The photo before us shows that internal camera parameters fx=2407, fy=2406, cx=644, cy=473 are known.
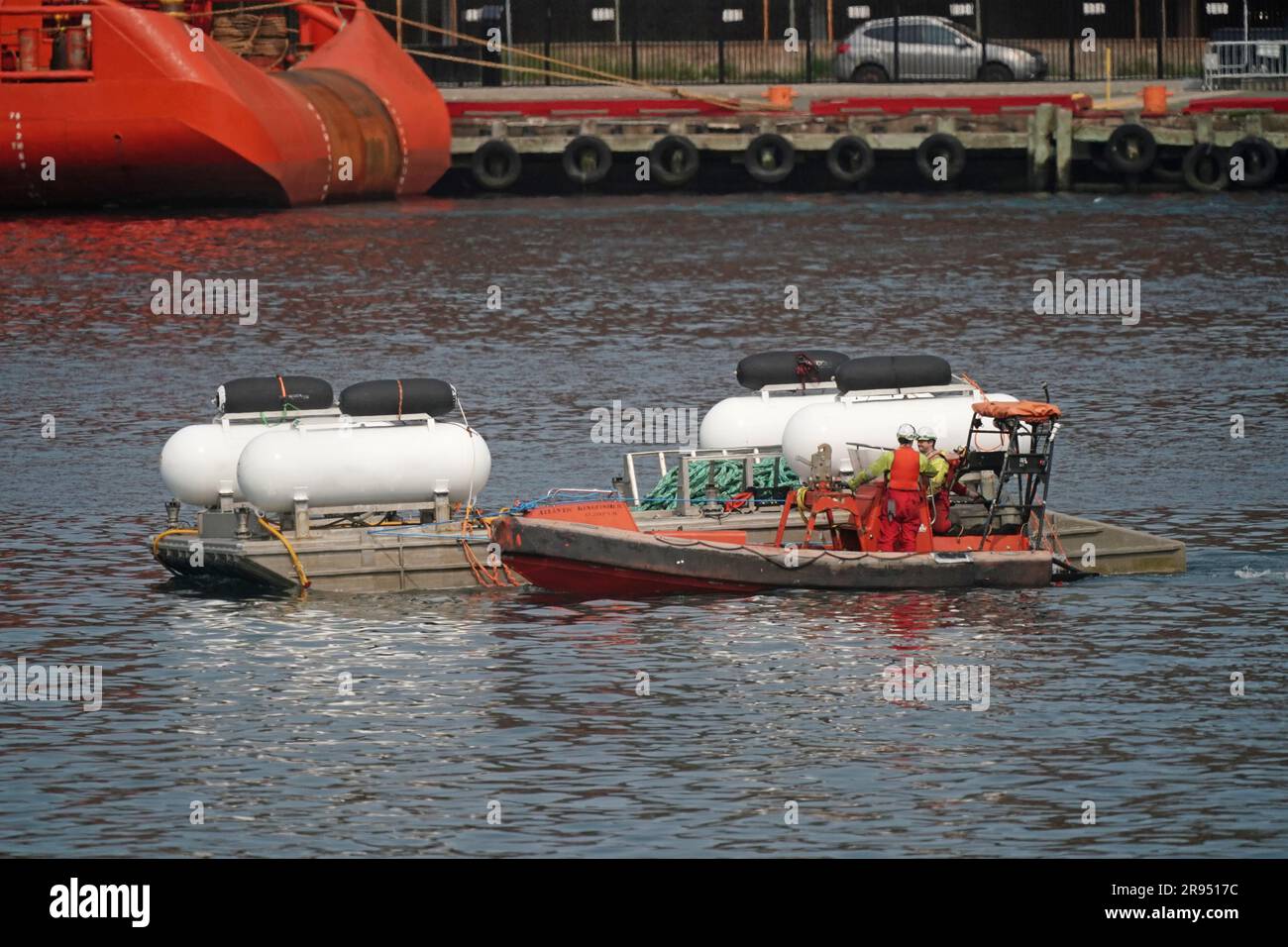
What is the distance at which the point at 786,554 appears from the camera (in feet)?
79.8

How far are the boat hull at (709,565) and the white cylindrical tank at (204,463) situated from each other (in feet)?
9.68

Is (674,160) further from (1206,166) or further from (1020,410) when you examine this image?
(1020,410)

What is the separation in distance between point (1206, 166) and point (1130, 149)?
84.7 inches

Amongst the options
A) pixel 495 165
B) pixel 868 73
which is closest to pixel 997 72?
pixel 868 73

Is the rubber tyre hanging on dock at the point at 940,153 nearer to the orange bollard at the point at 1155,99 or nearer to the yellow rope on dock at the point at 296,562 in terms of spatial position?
the orange bollard at the point at 1155,99

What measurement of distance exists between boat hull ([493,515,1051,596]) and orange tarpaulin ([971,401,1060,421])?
55.7 inches

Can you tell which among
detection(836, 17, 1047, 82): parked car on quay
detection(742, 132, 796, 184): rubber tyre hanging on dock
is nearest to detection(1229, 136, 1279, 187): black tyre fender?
detection(742, 132, 796, 184): rubber tyre hanging on dock

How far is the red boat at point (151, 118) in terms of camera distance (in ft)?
197

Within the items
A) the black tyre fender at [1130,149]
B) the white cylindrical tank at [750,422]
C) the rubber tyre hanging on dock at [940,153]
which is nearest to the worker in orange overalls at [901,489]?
the white cylindrical tank at [750,422]
